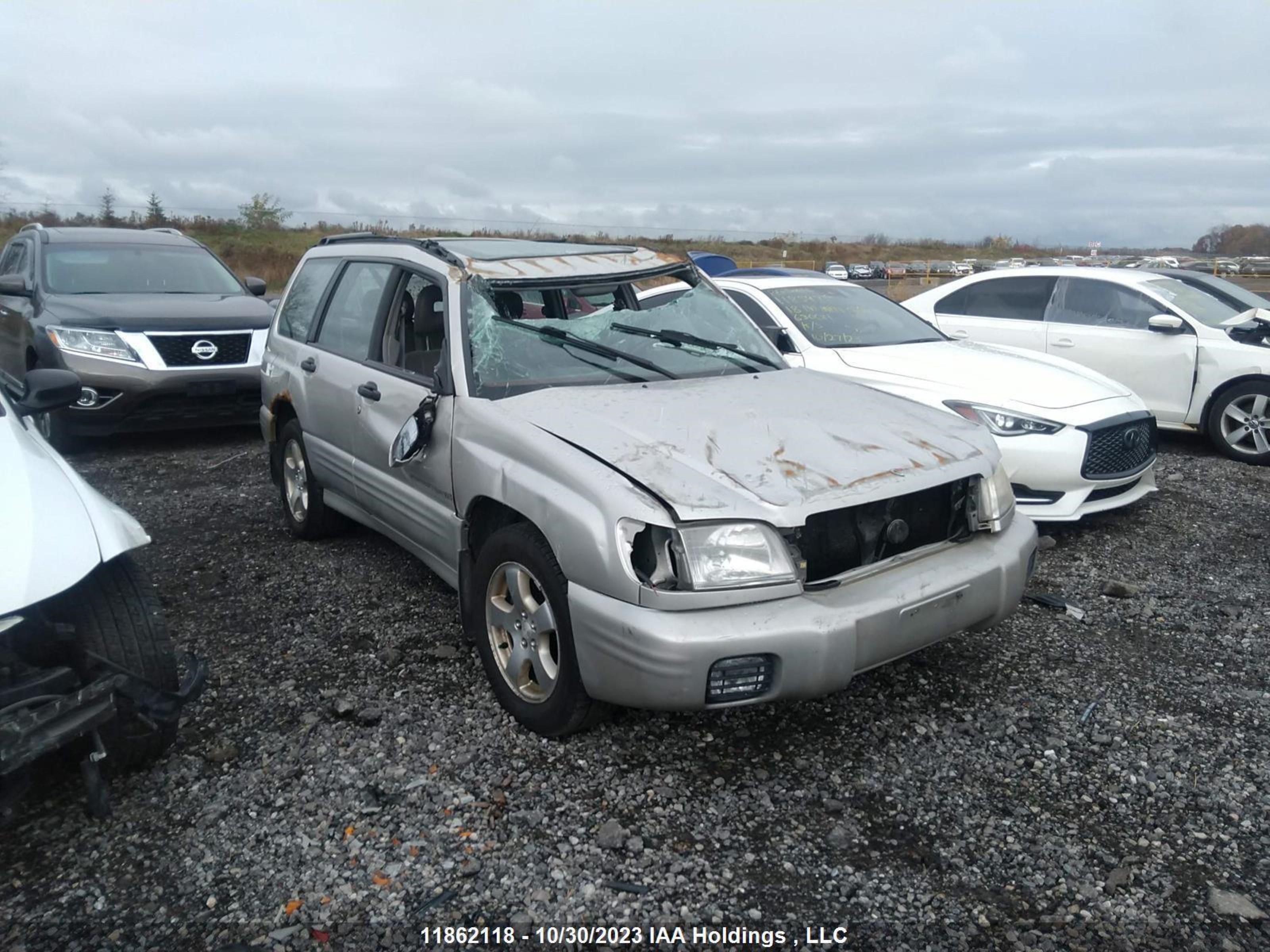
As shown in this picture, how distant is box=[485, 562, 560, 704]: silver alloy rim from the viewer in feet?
10.4

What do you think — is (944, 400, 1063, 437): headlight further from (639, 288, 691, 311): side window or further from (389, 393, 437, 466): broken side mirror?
(389, 393, 437, 466): broken side mirror

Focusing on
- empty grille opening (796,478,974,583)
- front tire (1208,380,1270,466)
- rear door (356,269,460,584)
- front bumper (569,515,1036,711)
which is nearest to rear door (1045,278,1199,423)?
front tire (1208,380,1270,466)

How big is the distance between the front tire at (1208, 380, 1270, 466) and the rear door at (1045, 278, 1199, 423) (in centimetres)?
24

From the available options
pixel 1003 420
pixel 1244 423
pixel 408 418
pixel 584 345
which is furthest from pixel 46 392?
pixel 1244 423

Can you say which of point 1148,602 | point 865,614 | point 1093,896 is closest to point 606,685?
point 865,614

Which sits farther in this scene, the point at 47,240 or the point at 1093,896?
the point at 47,240

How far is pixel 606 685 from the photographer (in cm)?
288

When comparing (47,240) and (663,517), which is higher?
(47,240)

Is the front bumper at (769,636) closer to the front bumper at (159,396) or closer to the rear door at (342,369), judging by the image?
the rear door at (342,369)

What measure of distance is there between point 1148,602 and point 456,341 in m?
3.54

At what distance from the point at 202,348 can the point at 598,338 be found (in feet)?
17.0

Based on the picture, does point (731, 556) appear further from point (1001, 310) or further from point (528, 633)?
point (1001, 310)

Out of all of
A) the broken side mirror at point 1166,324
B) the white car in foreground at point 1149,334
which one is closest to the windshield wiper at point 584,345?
the white car in foreground at point 1149,334

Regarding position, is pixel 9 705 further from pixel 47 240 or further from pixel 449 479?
pixel 47 240
